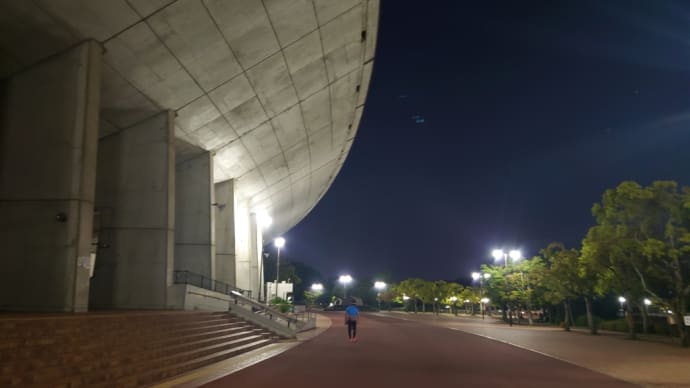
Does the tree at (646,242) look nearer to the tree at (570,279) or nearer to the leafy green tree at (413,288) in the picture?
the tree at (570,279)

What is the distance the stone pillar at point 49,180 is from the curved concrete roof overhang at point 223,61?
2.39 feet

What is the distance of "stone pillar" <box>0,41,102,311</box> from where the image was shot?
12.1 metres

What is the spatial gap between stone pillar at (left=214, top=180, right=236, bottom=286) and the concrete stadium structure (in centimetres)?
11

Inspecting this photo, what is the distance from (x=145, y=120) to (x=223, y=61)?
4.01 meters

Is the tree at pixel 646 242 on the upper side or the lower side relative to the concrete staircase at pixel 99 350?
upper

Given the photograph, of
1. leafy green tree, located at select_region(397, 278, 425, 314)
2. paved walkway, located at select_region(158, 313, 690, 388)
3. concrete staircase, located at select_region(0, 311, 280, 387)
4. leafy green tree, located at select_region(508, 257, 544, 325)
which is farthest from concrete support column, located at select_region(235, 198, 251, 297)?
leafy green tree, located at select_region(397, 278, 425, 314)

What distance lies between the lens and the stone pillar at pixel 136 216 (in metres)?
16.8

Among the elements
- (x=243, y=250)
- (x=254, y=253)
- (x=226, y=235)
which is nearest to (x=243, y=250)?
A: (x=243, y=250)

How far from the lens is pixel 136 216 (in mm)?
17234

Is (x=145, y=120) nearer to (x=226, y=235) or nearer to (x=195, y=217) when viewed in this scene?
(x=195, y=217)

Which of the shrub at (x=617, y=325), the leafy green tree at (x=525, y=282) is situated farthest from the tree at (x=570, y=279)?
the leafy green tree at (x=525, y=282)

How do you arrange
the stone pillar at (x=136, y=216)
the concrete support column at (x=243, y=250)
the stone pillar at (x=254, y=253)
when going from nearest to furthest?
1. the stone pillar at (x=136, y=216)
2. the concrete support column at (x=243, y=250)
3. the stone pillar at (x=254, y=253)

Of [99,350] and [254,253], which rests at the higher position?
[254,253]

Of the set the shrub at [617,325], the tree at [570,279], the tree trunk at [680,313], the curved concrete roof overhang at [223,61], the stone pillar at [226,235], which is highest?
the curved concrete roof overhang at [223,61]
